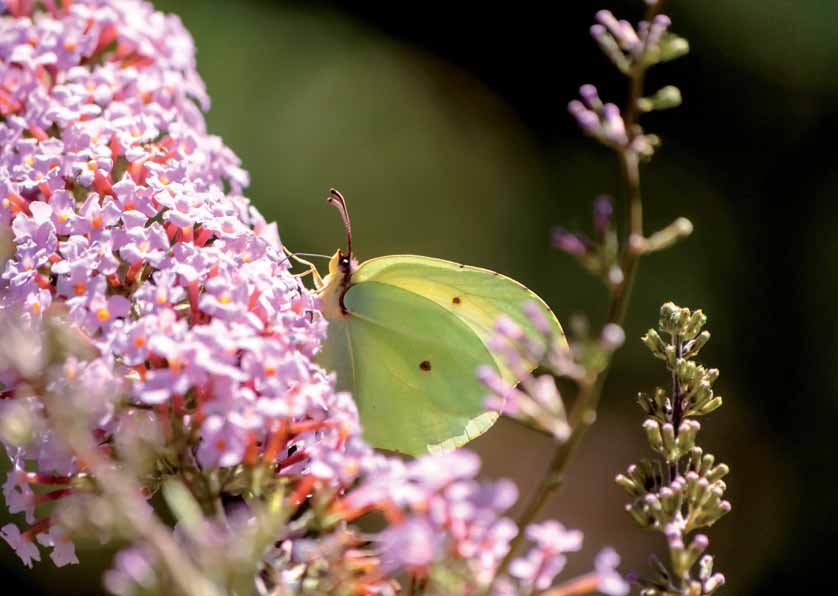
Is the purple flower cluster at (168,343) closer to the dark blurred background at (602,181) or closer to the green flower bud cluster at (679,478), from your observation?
the green flower bud cluster at (679,478)

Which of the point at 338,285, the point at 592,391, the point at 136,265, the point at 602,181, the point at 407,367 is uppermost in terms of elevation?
the point at 592,391

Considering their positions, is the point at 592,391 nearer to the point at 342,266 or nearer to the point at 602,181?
the point at 342,266

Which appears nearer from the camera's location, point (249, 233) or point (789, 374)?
point (249, 233)

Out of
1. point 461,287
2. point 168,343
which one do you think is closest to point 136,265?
point 168,343

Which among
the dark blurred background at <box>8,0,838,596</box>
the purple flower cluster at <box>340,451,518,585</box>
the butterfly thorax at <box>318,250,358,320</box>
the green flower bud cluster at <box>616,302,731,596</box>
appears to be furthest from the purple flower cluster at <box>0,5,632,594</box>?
the dark blurred background at <box>8,0,838,596</box>

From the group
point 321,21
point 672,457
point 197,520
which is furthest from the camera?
point 321,21

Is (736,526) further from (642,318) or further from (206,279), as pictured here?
(206,279)

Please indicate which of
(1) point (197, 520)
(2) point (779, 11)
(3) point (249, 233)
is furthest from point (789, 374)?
(1) point (197, 520)

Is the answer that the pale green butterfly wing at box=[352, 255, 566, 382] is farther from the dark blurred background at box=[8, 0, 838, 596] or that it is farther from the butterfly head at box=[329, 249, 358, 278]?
the dark blurred background at box=[8, 0, 838, 596]
